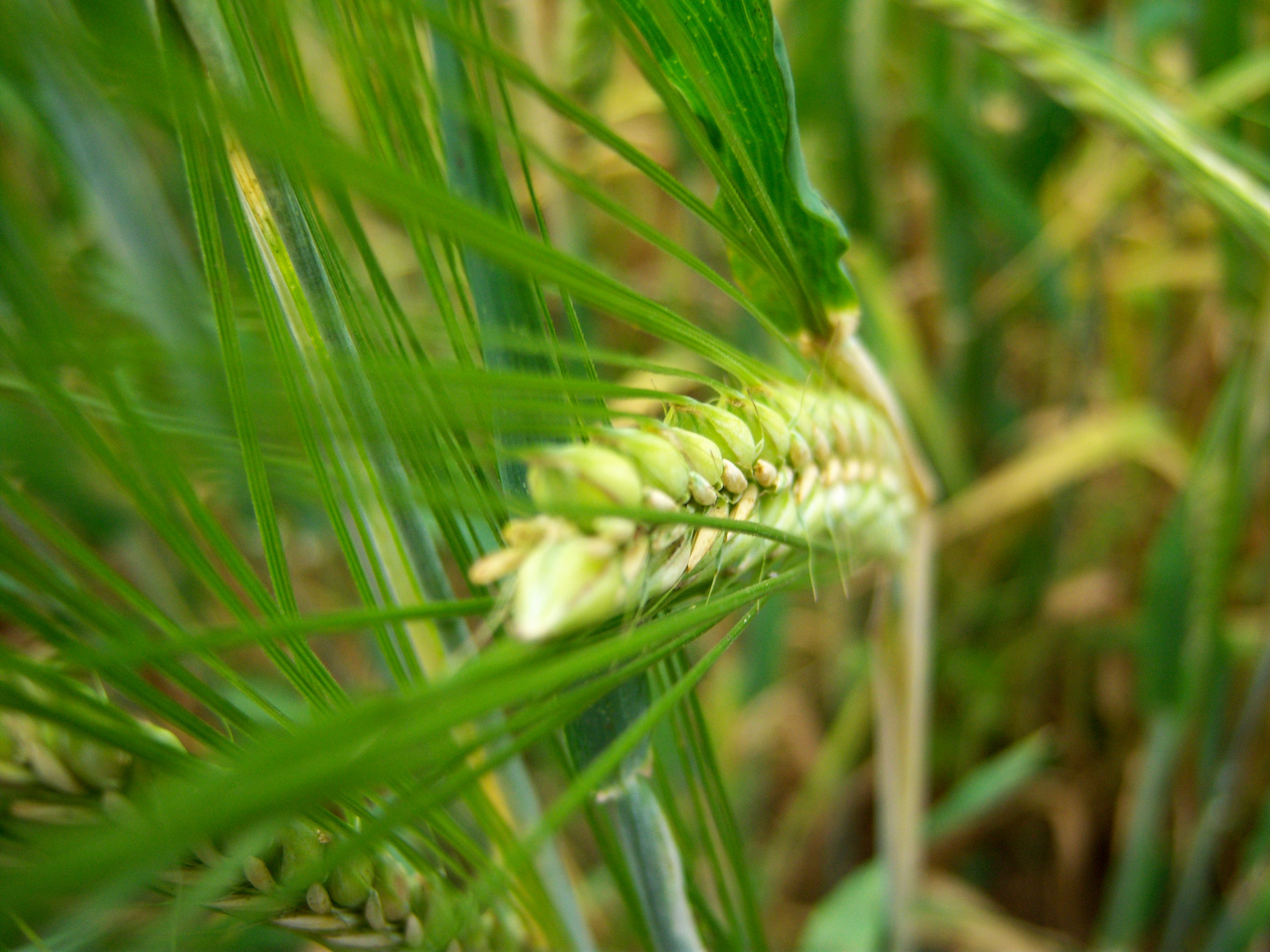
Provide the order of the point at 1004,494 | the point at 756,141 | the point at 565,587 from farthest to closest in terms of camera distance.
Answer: the point at 1004,494 < the point at 756,141 < the point at 565,587

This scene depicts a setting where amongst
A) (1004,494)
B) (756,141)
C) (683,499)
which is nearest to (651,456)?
(683,499)

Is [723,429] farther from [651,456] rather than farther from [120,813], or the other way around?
[120,813]

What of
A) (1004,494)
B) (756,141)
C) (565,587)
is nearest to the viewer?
(565,587)

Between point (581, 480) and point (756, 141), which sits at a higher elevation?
point (756, 141)

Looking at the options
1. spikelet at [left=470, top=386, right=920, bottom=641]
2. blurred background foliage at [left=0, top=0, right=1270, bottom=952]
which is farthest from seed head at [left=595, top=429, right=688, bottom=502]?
blurred background foliage at [left=0, top=0, right=1270, bottom=952]

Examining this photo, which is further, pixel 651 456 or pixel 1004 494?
pixel 1004 494

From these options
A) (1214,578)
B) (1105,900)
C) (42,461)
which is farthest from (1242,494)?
(42,461)

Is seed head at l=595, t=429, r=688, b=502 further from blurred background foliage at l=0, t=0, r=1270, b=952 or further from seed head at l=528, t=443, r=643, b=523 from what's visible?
blurred background foliage at l=0, t=0, r=1270, b=952

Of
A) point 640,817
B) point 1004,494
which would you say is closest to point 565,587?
point 640,817

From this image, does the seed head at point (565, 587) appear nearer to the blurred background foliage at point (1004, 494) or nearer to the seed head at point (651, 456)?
the seed head at point (651, 456)
